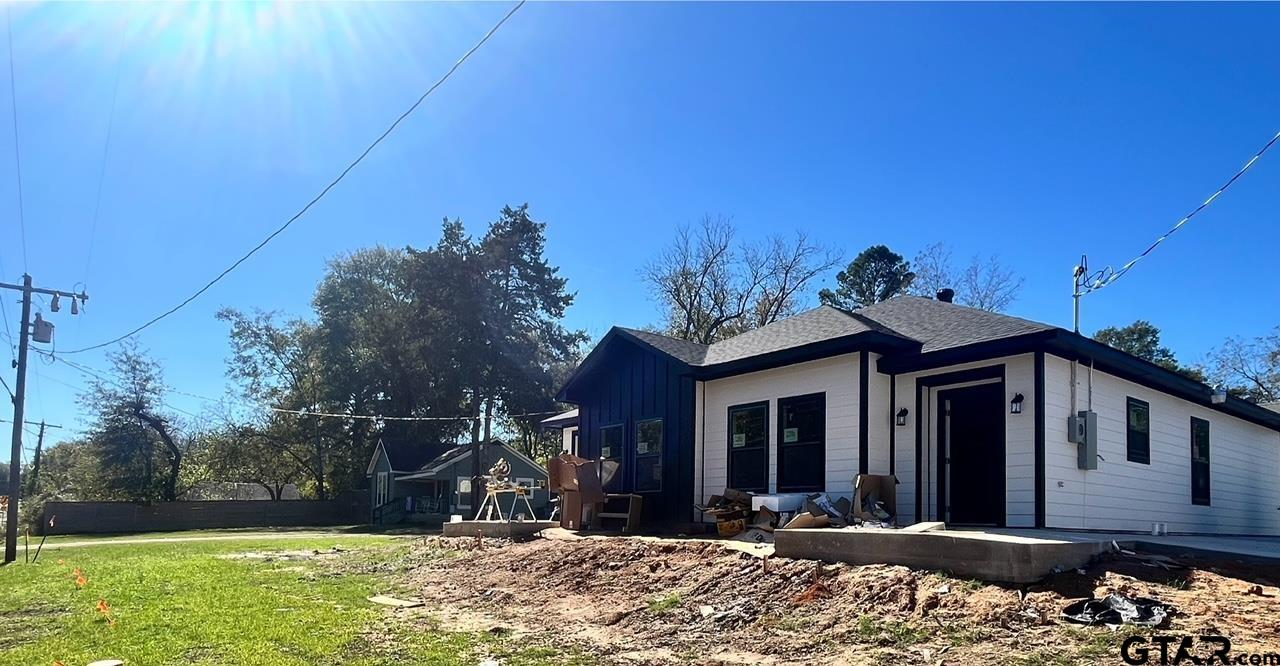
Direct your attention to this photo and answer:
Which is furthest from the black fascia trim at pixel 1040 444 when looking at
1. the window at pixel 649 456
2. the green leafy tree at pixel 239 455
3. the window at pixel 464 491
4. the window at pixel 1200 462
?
the green leafy tree at pixel 239 455

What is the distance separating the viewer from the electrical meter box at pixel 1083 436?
10.5 meters

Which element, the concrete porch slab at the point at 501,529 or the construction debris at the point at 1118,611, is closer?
the construction debris at the point at 1118,611

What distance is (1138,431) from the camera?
1217cm

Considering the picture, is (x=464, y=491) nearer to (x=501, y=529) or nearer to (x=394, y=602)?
(x=501, y=529)

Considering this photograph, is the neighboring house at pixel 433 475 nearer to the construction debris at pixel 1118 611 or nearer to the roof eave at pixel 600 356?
the roof eave at pixel 600 356

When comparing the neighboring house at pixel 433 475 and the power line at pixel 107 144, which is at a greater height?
the power line at pixel 107 144

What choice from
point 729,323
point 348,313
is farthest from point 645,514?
point 348,313

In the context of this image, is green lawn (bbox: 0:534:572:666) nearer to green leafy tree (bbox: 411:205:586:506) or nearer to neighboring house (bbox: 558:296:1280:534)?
neighboring house (bbox: 558:296:1280:534)

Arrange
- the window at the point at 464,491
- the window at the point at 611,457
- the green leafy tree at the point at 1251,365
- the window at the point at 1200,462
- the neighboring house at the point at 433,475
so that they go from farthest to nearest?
the green leafy tree at the point at 1251,365, the neighboring house at the point at 433,475, the window at the point at 464,491, the window at the point at 611,457, the window at the point at 1200,462

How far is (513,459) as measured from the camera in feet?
125

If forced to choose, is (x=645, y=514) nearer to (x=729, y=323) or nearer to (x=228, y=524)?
(x=729, y=323)

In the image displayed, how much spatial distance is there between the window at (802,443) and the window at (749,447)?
33 centimetres

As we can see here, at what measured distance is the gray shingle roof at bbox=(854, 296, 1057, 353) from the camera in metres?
10.9

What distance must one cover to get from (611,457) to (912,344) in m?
6.29
